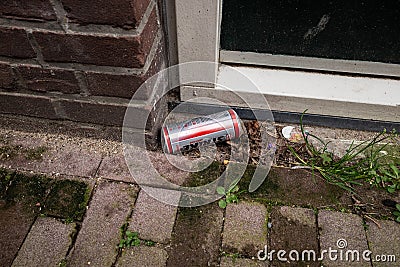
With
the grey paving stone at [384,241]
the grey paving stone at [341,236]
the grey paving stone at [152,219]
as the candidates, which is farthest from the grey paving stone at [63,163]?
the grey paving stone at [384,241]

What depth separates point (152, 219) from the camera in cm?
145

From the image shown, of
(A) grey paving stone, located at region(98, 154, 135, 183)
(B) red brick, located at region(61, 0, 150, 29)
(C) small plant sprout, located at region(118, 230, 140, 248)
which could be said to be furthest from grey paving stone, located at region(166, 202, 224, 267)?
(B) red brick, located at region(61, 0, 150, 29)

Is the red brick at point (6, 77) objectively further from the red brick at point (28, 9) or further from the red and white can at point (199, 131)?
the red and white can at point (199, 131)

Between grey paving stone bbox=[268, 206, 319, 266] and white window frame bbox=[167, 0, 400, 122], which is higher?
white window frame bbox=[167, 0, 400, 122]

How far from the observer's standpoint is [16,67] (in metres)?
1.44

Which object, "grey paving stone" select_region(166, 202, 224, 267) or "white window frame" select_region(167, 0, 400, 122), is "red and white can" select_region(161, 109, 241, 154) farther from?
"grey paving stone" select_region(166, 202, 224, 267)

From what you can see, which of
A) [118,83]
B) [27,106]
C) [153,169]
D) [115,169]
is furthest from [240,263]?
[27,106]

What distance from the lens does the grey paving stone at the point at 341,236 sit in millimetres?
1372

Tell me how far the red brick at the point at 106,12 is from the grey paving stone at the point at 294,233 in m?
0.86

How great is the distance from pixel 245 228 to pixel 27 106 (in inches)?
39.5

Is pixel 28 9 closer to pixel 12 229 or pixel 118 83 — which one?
pixel 118 83

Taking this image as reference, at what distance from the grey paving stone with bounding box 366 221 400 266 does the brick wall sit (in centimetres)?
94

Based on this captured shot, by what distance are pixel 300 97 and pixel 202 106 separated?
1.42ft

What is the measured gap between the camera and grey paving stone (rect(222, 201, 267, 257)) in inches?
54.7
